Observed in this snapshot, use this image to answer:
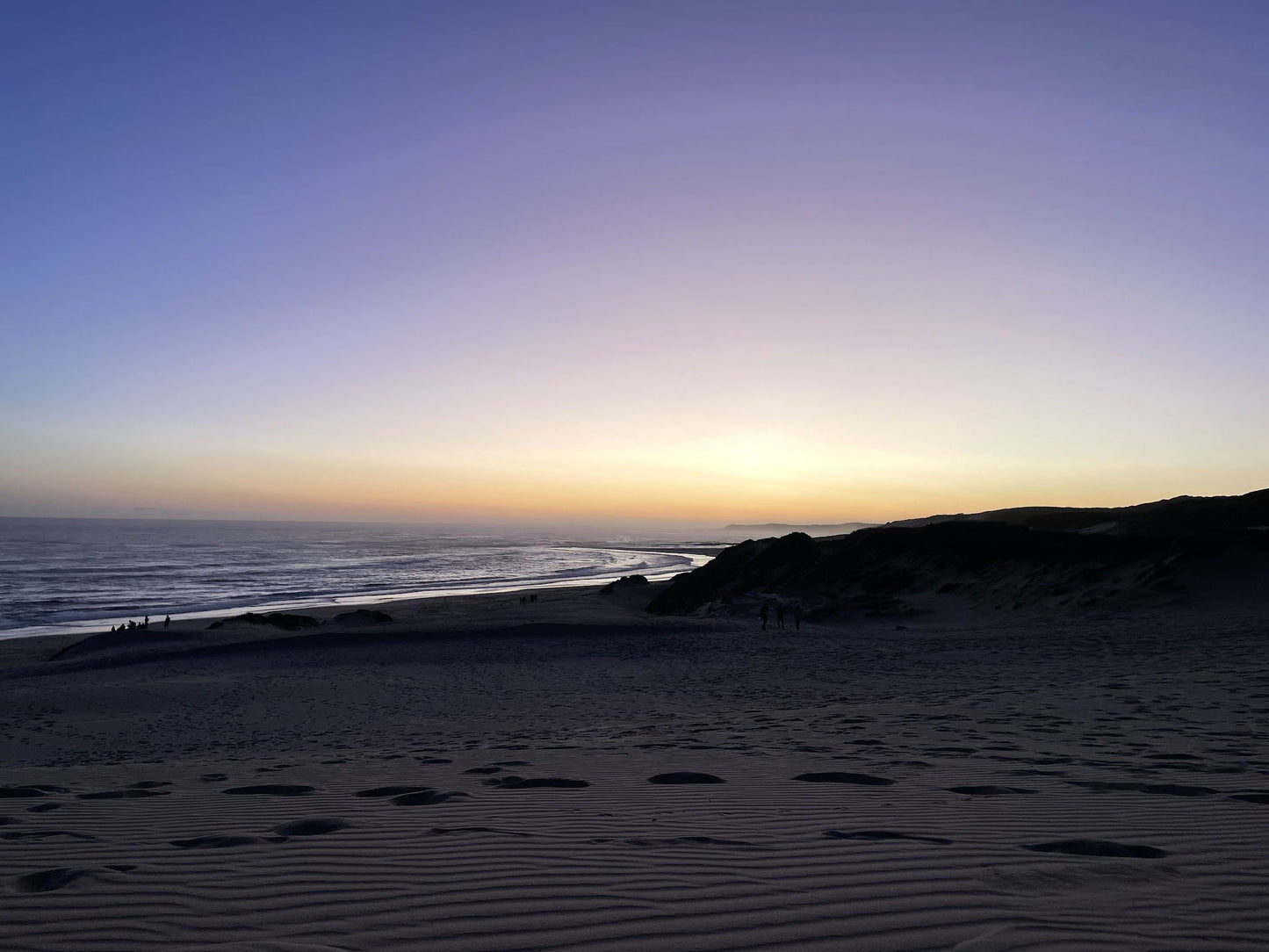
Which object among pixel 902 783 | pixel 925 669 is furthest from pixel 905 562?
pixel 902 783

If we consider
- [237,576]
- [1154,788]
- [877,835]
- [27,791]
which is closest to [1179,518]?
[1154,788]

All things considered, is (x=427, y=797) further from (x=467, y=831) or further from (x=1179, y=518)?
(x=1179, y=518)

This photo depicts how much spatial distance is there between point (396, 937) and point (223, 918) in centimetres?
86

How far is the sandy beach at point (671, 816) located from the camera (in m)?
3.46

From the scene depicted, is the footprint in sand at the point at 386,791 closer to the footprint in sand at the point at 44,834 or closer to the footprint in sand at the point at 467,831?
the footprint in sand at the point at 467,831

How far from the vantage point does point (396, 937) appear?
3338mm

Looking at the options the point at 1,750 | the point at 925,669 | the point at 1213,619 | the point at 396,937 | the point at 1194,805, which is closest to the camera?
the point at 396,937

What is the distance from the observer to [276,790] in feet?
23.1

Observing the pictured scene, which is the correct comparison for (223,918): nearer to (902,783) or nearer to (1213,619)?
(902,783)

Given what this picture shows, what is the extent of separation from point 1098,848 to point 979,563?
29.4m

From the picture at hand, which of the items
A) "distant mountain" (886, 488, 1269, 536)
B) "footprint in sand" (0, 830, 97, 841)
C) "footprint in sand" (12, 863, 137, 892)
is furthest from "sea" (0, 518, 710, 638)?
"footprint in sand" (12, 863, 137, 892)

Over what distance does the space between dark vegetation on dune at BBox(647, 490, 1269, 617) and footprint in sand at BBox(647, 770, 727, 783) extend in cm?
2238

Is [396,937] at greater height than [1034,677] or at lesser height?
greater

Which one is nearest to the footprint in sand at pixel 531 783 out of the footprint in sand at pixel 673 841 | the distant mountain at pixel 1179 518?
the footprint in sand at pixel 673 841
